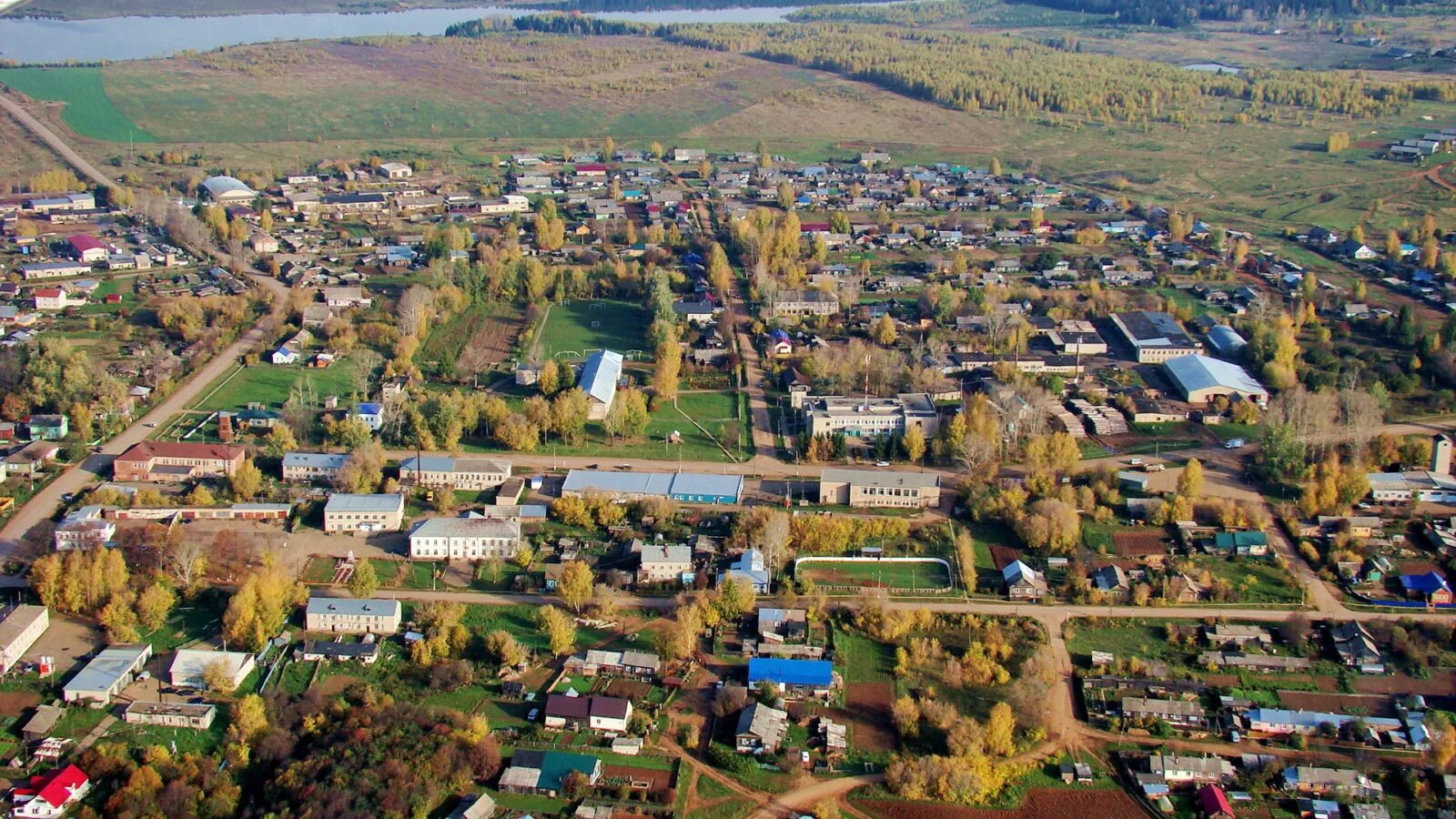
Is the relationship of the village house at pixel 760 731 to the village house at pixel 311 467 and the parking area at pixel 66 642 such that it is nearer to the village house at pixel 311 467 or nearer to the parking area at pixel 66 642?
the parking area at pixel 66 642

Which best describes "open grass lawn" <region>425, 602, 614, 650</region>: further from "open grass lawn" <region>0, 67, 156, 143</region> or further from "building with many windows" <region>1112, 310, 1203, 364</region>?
"open grass lawn" <region>0, 67, 156, 143</region>

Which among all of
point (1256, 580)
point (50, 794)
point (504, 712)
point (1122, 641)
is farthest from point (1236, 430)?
point (50, 794)

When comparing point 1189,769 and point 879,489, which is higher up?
point 879,489

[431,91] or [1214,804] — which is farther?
[431,91]

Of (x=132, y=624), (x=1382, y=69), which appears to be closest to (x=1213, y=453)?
(x=132, y=624)

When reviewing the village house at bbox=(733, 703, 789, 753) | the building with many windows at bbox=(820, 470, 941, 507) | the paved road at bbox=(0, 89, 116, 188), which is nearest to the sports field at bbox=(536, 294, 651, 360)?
the building with many windows at bbox=(820, 470, 941, 507)

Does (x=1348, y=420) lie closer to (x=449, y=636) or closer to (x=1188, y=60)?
(x=449, y=636)

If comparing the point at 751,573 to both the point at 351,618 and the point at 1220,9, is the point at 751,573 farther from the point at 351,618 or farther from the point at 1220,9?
the point at 1220,9
